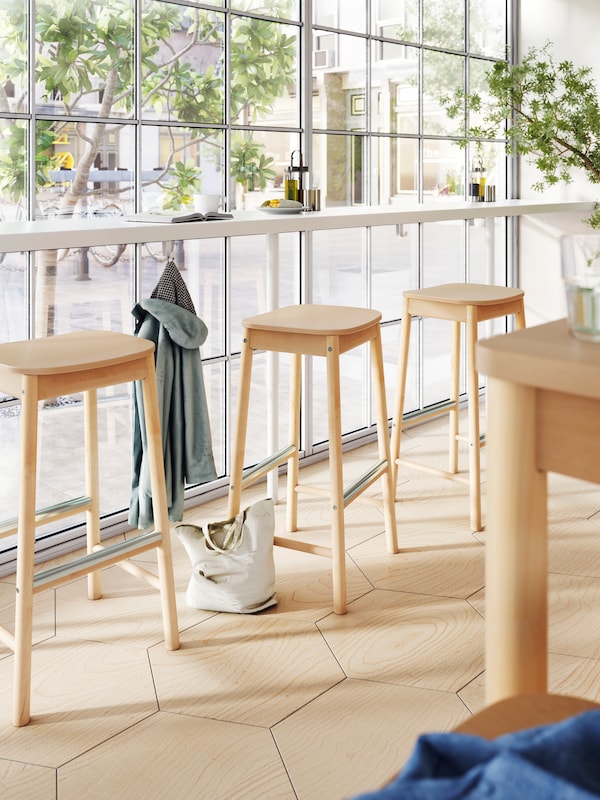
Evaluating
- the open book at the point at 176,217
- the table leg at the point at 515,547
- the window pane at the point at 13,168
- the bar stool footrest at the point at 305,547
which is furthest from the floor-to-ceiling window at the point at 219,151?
the table leg at the point at 515,547

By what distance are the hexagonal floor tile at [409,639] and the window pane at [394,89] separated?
2.32 m

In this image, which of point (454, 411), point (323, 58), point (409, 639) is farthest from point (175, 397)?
point (323, 58)

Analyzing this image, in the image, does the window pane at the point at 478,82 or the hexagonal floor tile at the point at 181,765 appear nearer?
the hexagonal floor tile at the point at 181,765

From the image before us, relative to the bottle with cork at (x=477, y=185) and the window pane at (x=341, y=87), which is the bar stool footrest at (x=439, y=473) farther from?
Answer: the bottle with cork at (x=477, y=185)

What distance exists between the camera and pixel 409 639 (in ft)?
7.53

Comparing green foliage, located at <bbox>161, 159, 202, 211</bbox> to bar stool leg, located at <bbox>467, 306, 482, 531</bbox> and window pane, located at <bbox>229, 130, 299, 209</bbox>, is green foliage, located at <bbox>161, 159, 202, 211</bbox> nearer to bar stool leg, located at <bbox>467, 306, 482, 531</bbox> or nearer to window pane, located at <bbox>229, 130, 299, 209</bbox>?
window pane, located at <bbox>229, 130, 299, 209</bbox>

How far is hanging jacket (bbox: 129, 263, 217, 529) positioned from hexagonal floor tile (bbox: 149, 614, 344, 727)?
1.43ft

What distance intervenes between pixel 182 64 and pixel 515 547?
8.50 feet

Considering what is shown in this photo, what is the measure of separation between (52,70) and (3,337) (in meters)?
0.86

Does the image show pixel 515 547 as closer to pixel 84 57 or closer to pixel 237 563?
pixel 237 563

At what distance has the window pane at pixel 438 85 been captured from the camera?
4320mm

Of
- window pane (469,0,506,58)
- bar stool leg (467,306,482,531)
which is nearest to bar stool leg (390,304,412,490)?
bar stool leg (467,306,482,531)

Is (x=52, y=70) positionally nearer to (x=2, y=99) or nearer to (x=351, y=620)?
(x=2, y=99)

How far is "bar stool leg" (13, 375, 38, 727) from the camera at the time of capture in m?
Result: 1.89
